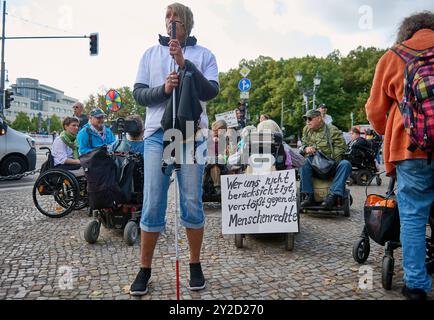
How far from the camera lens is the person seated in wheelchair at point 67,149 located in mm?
6098

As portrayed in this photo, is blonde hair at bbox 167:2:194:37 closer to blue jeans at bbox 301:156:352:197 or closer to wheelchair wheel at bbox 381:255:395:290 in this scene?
wheelchair wheel at bbox 381:255:395:290

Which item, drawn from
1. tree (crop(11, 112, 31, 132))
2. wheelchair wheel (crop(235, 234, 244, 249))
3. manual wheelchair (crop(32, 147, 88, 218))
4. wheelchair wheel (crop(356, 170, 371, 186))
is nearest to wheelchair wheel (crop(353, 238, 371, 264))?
wheelchair wheel (crop(235, 234, 244, 249))

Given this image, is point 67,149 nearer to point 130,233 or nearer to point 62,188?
point 62,188

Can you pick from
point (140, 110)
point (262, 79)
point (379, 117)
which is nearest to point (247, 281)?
point (379, 117)

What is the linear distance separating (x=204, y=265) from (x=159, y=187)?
Result: 114 centimetres

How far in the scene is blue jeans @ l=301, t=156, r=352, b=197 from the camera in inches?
227

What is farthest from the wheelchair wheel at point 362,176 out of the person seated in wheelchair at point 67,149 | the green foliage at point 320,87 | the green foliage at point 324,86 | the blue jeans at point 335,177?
the green foliage at point 320,87

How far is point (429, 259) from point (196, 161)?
2.01 m

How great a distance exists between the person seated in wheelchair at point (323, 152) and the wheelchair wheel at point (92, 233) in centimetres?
309

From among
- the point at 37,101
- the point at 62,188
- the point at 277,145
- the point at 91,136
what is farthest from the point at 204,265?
the point at 37,101

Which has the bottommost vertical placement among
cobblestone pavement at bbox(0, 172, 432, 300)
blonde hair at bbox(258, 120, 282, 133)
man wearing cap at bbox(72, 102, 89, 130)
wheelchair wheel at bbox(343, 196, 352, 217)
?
cobblestone pavement at bbox(0, 172, 432, 300)

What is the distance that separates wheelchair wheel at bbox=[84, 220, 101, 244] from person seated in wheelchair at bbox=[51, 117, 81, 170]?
193 centimetres

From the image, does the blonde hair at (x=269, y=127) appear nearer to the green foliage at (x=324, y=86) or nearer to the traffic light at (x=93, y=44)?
the traffic light at (x=93, y=44)

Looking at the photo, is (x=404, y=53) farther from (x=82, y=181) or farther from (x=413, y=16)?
(x=82, y=181)
